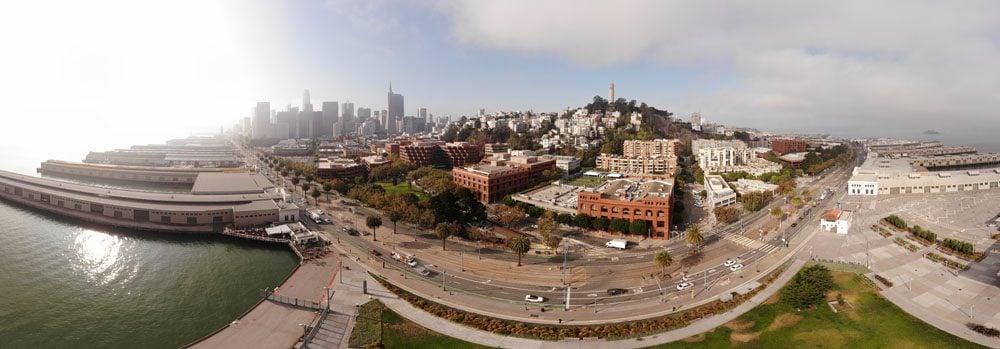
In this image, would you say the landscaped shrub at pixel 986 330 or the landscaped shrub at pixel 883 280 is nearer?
the landscaped shrub at pixel 986 330

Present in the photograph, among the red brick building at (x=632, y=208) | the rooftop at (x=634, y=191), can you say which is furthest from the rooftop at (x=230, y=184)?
the rooftop at (x=634, y=191)

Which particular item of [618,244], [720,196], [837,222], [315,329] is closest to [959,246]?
[837,222]

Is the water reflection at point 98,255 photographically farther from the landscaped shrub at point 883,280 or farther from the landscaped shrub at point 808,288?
the landscaped shrub at point 883,280

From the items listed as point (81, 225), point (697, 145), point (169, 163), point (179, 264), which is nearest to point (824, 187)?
point (697, 145)

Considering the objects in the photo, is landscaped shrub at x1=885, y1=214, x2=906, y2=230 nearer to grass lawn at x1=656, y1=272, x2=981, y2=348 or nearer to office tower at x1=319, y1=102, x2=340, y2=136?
grass lawn at x1=656, y1=272, x2=981, y2=348

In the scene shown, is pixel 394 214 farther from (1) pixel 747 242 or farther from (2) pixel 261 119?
(2) pixel 261 119

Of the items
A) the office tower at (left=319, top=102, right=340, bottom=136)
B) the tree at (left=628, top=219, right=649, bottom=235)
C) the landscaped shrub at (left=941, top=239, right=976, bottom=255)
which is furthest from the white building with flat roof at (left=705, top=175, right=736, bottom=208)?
the office tower at (left=319, top=102, right=340, bottom=136)

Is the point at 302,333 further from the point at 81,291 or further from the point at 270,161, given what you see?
the point at 270,161
